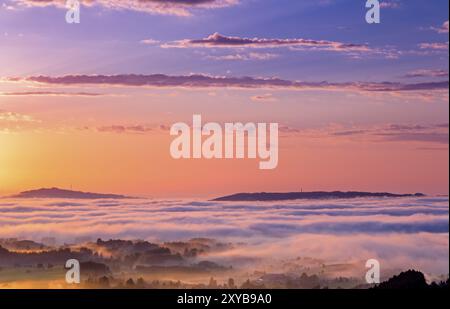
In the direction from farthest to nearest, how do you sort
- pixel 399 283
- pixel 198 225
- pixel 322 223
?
pixel 322 223 → pixel 198 225 → pixel 399 283
